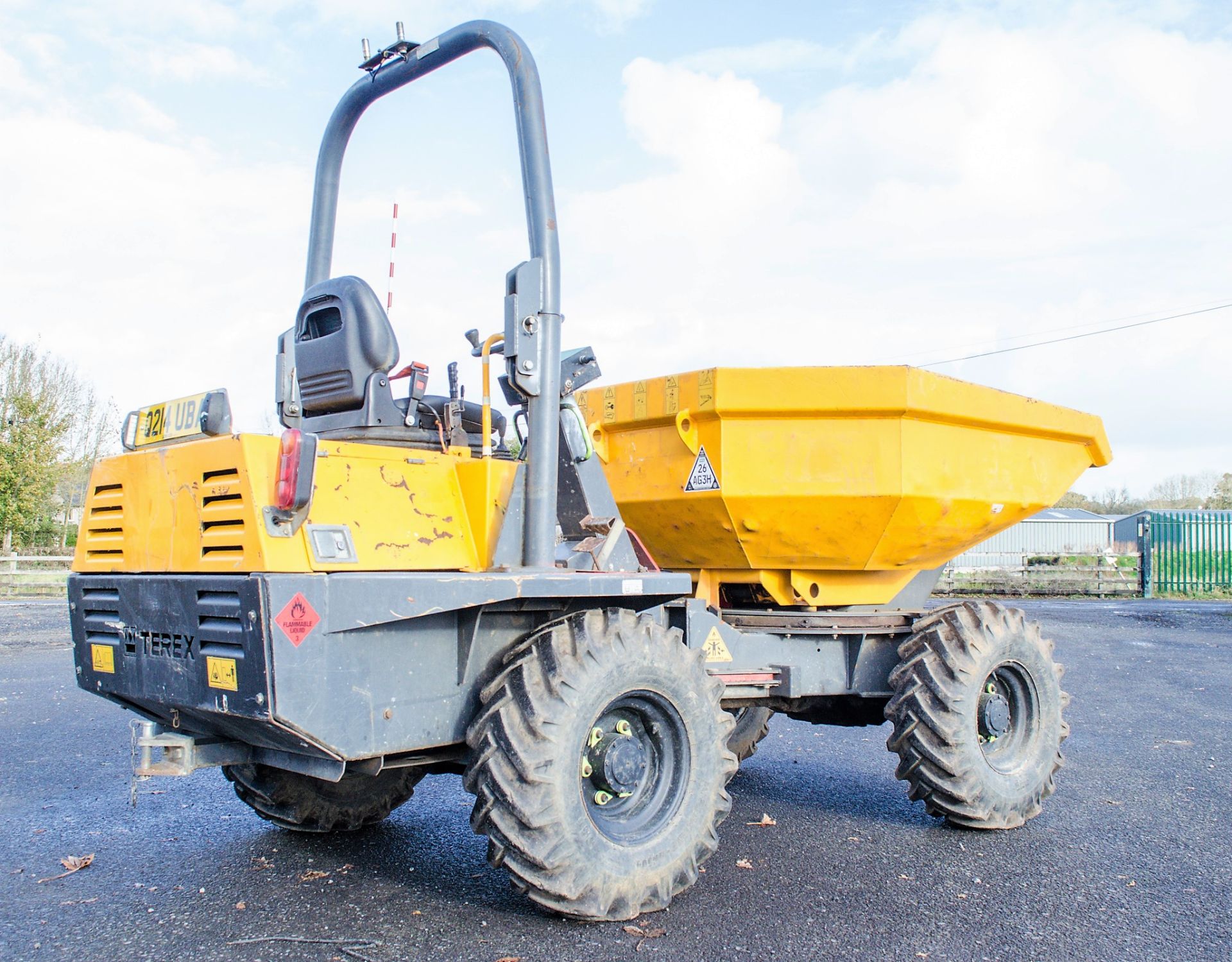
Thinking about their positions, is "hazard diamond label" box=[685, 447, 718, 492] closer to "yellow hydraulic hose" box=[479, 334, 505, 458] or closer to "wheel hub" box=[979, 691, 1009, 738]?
"yellow hydraulic hose" box=[479, 334, 505, 458]

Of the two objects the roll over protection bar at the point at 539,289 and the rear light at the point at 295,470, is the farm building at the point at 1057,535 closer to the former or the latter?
the roll over protection bar at the point at 539,289

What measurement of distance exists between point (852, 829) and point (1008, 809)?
825 millimetres

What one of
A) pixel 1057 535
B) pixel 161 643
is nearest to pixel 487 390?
pixel 161 643

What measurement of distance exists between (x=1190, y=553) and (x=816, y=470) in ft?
73.7

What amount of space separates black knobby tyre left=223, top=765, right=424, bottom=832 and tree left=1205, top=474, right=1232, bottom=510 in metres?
48.5

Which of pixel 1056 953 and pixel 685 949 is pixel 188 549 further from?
pixel 1056 953

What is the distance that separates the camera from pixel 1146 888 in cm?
410

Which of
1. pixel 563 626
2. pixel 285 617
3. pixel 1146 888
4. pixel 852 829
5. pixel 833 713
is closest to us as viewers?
pixel 285 617

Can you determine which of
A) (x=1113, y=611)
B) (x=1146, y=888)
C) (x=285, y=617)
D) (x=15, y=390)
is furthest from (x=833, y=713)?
(x=15, y=390)

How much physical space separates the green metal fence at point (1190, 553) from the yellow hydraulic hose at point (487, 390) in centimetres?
2334

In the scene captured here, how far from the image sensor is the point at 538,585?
357 cm

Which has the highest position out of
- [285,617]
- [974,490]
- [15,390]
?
[15,390]

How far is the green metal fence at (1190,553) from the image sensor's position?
923 inches

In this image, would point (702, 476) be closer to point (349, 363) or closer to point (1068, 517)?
point (349, 363)
